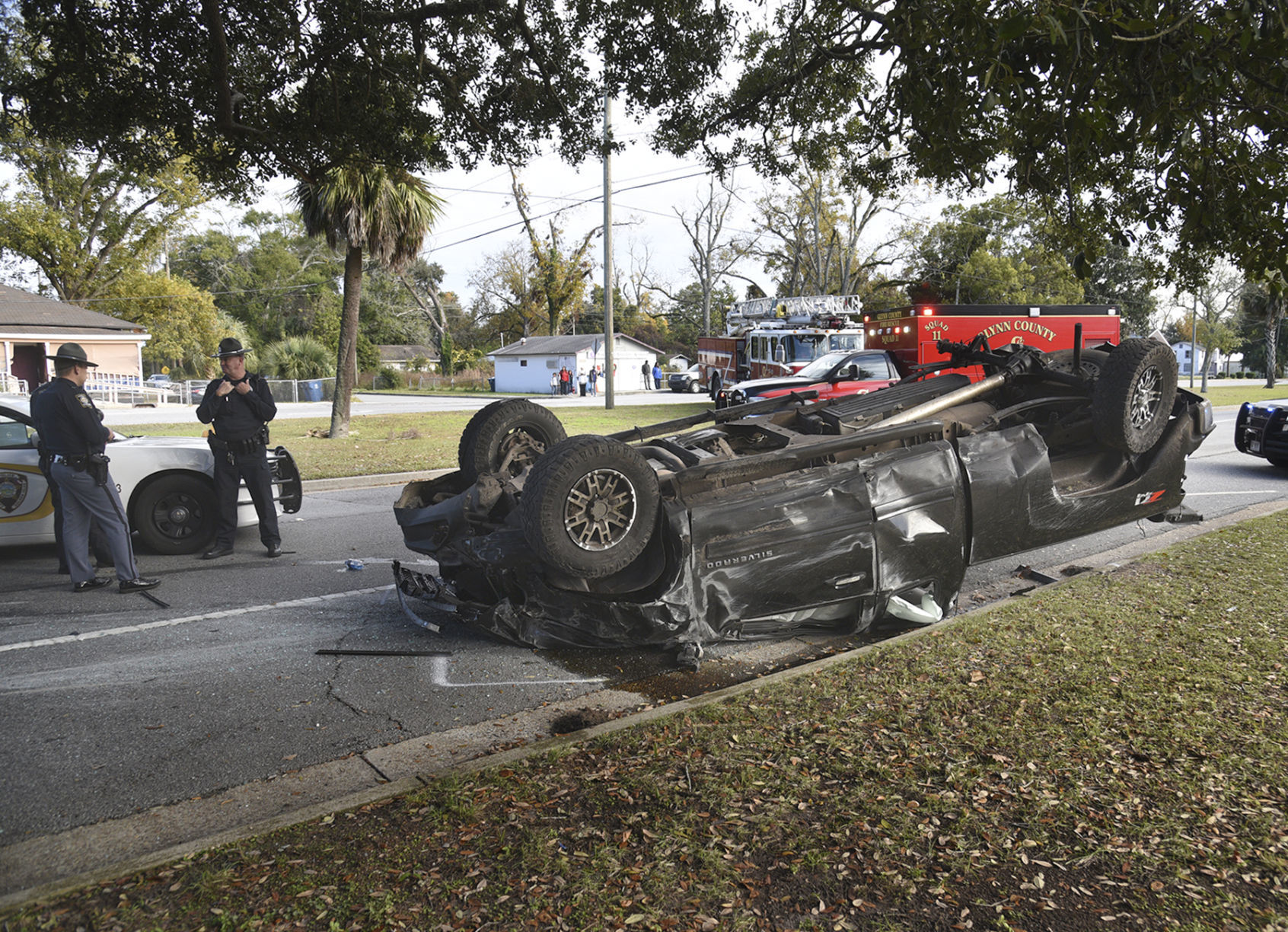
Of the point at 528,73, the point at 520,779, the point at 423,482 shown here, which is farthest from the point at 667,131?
the point at 520,779

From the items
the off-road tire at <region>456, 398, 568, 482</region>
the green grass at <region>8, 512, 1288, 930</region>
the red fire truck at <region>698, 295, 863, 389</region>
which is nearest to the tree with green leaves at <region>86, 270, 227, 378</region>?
the red fire truck at <region>698, 295, 863, 389</region>

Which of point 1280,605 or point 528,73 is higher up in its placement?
point 528,73

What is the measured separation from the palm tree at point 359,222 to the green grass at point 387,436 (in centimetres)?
122

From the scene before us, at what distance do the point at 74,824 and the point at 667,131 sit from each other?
7550mm

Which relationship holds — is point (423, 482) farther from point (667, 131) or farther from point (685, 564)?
point (667, 131)

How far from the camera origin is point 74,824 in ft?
10.2

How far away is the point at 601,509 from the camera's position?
426 cm

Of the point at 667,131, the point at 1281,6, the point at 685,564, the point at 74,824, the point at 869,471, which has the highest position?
the point at 667,131

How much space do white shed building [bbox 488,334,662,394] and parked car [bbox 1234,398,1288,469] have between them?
35128 millimetres

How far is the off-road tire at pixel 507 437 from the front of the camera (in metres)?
5.36

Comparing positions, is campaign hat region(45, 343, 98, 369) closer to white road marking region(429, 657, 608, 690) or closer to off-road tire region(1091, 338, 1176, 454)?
white road marking region(429, 657, 608, 690)

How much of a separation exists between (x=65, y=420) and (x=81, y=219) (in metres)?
31.4

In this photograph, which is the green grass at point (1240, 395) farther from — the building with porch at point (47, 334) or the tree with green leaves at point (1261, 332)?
the building with porch at point (47, 334)

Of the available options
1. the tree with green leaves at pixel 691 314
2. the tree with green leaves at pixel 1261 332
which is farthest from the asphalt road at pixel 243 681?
the tree with green leaves at pixel 691 314
